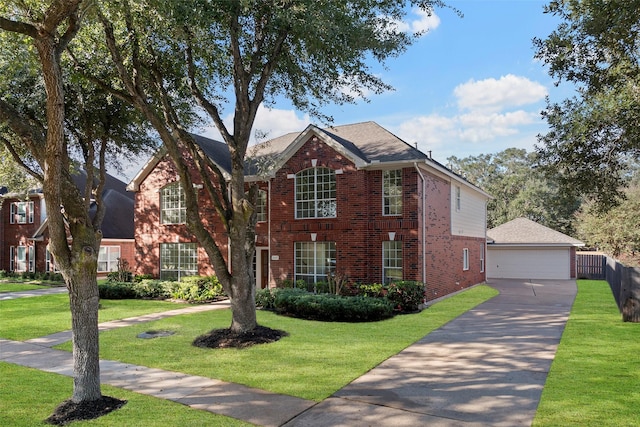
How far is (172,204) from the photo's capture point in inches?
847

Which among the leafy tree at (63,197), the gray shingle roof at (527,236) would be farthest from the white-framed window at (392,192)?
the gray shingle roof at (527,236)

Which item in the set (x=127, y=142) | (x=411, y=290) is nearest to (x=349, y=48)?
(x=411, y=290)

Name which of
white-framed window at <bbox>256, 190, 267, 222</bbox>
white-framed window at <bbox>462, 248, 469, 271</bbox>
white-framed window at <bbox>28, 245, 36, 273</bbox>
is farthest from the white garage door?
white-framed window at <bbox>28, 245, 36, 273</bbox>

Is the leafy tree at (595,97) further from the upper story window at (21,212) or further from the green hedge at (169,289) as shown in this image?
the upper story window at (21,212)

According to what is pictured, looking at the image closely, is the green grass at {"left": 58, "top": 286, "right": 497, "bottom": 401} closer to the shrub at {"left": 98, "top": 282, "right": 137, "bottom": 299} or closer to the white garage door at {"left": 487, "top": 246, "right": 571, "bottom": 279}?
the shrub at {"left": 98, "top": 282, "right": 137, "bottom": 299}

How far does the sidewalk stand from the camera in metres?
5.95

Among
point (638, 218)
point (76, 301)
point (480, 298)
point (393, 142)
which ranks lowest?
point (480, 298)

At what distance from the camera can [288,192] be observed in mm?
18141

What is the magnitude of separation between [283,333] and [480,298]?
10720 millimetres

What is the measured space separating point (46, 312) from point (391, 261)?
12.9 m

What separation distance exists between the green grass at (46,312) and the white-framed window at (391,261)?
8.13 meters

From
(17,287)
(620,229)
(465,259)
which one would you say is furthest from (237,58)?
(620,229)

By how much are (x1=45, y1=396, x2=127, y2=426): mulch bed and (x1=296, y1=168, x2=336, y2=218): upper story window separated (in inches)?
462

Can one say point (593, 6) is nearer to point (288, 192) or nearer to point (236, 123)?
point (236, 123)
